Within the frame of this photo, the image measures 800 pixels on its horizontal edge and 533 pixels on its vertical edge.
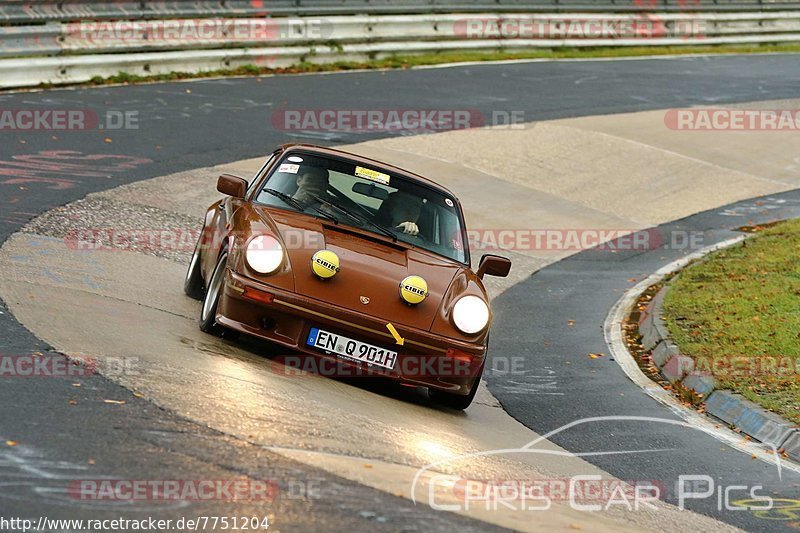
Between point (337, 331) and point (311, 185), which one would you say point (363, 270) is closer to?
point (337, 331)

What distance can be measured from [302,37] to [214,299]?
14.4 meters

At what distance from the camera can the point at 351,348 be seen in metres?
7.42

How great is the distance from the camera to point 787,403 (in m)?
8.69

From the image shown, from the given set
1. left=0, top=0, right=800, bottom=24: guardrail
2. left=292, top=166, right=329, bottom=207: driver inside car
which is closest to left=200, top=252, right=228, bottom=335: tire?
left=292, top=166, right=329, bottom=207: driver inside car

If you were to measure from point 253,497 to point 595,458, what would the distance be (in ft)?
9.83

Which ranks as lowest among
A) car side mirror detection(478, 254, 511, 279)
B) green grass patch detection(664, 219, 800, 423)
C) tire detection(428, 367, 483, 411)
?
green grass patch detection(664, 219, 800, 423)

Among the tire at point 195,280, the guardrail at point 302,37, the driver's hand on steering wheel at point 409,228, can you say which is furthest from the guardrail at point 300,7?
the driver's hand on steering wheel at point 409,228

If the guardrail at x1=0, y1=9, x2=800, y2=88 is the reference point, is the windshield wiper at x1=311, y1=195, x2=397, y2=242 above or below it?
below

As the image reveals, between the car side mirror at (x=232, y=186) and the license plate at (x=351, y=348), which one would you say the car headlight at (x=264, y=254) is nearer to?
the license plate at (x=351, y=348)

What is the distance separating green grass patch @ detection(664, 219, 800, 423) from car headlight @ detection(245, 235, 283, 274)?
3635 mm

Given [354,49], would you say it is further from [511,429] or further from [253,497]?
[253,497]

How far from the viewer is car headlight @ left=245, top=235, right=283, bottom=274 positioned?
24.6ft

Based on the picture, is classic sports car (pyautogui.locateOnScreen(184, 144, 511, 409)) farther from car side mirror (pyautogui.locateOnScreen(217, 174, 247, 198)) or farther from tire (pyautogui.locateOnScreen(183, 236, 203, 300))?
tire (pyautogui.locateOnScreen(183, 236, 203, 300))

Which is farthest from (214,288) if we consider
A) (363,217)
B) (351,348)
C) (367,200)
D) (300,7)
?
(300,7)
